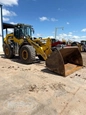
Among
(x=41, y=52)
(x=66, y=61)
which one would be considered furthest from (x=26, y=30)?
(x=66, y=61)

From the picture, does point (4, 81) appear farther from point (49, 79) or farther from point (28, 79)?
point (49, 79)

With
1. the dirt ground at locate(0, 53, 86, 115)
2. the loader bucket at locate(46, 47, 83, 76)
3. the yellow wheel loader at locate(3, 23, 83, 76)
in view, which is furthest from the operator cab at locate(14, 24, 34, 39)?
the dirt ground at locate(0, 53, 86, 115)

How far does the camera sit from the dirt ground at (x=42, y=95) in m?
2.90

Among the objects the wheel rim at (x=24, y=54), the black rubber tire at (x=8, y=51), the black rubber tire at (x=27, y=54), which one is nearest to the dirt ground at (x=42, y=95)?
the black rubber tire at (x=27, y=54)

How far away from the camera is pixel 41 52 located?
731 centimetres

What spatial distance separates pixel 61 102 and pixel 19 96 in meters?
1.02

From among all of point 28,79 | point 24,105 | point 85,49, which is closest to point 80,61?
point 28,79

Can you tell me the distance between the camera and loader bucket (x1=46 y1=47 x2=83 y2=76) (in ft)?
17.6

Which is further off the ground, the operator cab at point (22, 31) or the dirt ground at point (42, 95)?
the operator cab at point (22, 31)

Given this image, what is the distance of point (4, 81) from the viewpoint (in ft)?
14.9

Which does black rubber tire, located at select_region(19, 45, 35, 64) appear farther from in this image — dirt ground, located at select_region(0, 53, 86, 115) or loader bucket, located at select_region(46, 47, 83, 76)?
dirt ground, located at select_region(0, 53, 86, 115)

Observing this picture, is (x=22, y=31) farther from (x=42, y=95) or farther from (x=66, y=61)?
(x=42, y=95)

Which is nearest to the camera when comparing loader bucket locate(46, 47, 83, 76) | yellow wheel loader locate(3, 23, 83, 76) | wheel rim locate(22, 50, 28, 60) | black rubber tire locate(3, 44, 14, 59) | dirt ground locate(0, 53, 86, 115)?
dirt ground locate(0, 53, 86, 115)

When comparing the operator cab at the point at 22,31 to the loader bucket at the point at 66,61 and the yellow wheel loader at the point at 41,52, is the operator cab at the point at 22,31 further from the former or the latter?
the loader bucket at the point at 66,61
